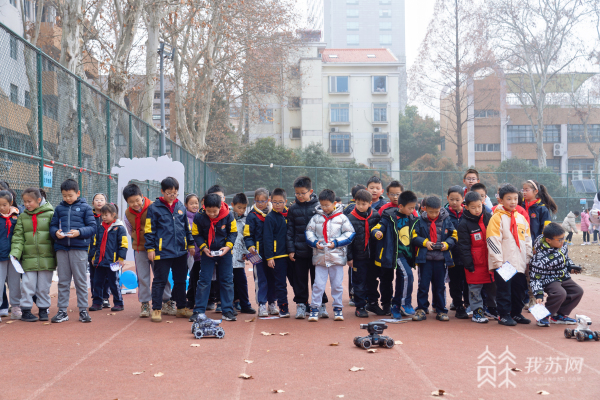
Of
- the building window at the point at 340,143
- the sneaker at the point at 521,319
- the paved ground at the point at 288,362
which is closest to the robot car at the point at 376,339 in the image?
the paved ground at the point at 288,362

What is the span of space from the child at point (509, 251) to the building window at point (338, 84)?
47.4m

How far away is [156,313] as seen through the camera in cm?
737

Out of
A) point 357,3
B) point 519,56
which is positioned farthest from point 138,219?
point 357,3

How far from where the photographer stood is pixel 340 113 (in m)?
53.6

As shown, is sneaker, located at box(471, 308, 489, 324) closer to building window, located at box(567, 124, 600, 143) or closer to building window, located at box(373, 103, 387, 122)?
building window, located at box(373, 103, 387, 122)

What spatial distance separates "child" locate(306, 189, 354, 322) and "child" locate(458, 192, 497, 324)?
1.40 meters

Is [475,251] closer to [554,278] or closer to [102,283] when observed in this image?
[554,278]

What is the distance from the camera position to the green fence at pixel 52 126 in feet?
26.1


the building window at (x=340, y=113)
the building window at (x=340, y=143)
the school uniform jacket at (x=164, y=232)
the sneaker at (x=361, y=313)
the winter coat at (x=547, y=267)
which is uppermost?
the building window at (x=340, y=113)

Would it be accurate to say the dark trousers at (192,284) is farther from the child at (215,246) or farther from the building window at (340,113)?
the building window at (340,113)

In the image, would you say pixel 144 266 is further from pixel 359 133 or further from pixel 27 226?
pixel 359 133

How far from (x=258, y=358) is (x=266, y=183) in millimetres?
22928

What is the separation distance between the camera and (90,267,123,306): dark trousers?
330 inches

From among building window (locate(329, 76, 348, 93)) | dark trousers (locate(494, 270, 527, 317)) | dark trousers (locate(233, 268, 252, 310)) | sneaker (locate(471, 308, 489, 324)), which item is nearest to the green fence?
dark trousers (locate(233, 268, 252, 310))
